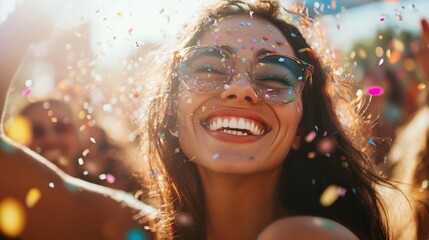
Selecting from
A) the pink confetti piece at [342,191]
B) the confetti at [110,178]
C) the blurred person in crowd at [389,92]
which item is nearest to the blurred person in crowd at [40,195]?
the pink confetti piece at [342,191]

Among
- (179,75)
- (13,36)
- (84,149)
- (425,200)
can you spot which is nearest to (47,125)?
(84,149)

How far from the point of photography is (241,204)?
9.05ft

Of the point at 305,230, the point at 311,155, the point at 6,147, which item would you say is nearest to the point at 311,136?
the point at 311,155

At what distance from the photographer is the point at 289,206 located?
285cm

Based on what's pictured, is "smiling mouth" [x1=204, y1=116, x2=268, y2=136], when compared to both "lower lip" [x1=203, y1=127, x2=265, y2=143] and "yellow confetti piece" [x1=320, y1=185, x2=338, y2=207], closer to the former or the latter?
"lower lip" [x1=203, y1=127, x2=265, y2=143]

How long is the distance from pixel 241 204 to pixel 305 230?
1.02 metres

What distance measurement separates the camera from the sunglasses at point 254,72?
2.60m

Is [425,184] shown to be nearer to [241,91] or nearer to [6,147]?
[241,91]

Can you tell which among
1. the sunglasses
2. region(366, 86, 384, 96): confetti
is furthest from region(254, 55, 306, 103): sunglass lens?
region(366, 86, 384, 96): confetti

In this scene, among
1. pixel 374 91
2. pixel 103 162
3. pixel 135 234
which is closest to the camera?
pixel 135 234

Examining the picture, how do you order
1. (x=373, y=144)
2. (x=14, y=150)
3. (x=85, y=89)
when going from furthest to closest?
(x=85, y=89) < (x=373, y=144) < (x=14, y=150)

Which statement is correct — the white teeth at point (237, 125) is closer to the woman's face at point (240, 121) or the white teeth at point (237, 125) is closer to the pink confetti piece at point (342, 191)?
the woman's face at point (240, 121)

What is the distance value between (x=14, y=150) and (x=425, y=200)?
2089 mm

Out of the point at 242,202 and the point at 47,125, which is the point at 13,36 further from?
the point at 47,125
